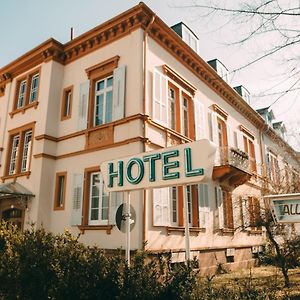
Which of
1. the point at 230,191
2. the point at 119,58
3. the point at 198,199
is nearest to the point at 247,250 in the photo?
the point at 230,191

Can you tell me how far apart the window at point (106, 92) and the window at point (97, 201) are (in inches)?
87.7

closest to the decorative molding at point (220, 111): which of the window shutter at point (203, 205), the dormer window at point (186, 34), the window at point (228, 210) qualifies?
the dormer window at point (186, 34)

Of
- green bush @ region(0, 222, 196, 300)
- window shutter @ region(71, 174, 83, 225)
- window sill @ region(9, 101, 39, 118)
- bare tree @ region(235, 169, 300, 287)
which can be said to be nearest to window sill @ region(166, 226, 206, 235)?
bare tree @ region(235, 169, 300, 287)

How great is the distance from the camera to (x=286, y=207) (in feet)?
9.66

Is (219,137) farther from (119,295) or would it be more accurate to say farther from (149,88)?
(119,295)

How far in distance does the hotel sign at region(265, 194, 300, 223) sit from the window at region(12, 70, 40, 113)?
13.2 m

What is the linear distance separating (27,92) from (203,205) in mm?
9660

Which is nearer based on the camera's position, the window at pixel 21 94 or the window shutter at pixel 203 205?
the window shutter at pixel 203 205

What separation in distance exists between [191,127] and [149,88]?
331 cm

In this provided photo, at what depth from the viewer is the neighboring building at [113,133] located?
11062mm

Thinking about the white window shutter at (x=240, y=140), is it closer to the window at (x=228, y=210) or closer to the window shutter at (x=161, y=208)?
the window at (x=228, y=210)

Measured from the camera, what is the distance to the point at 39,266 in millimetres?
4762

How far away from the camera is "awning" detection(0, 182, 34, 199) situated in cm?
1216

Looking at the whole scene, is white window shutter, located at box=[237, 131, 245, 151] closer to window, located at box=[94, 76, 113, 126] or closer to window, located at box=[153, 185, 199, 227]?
window, located at box=[153, 185, 199, 227]
